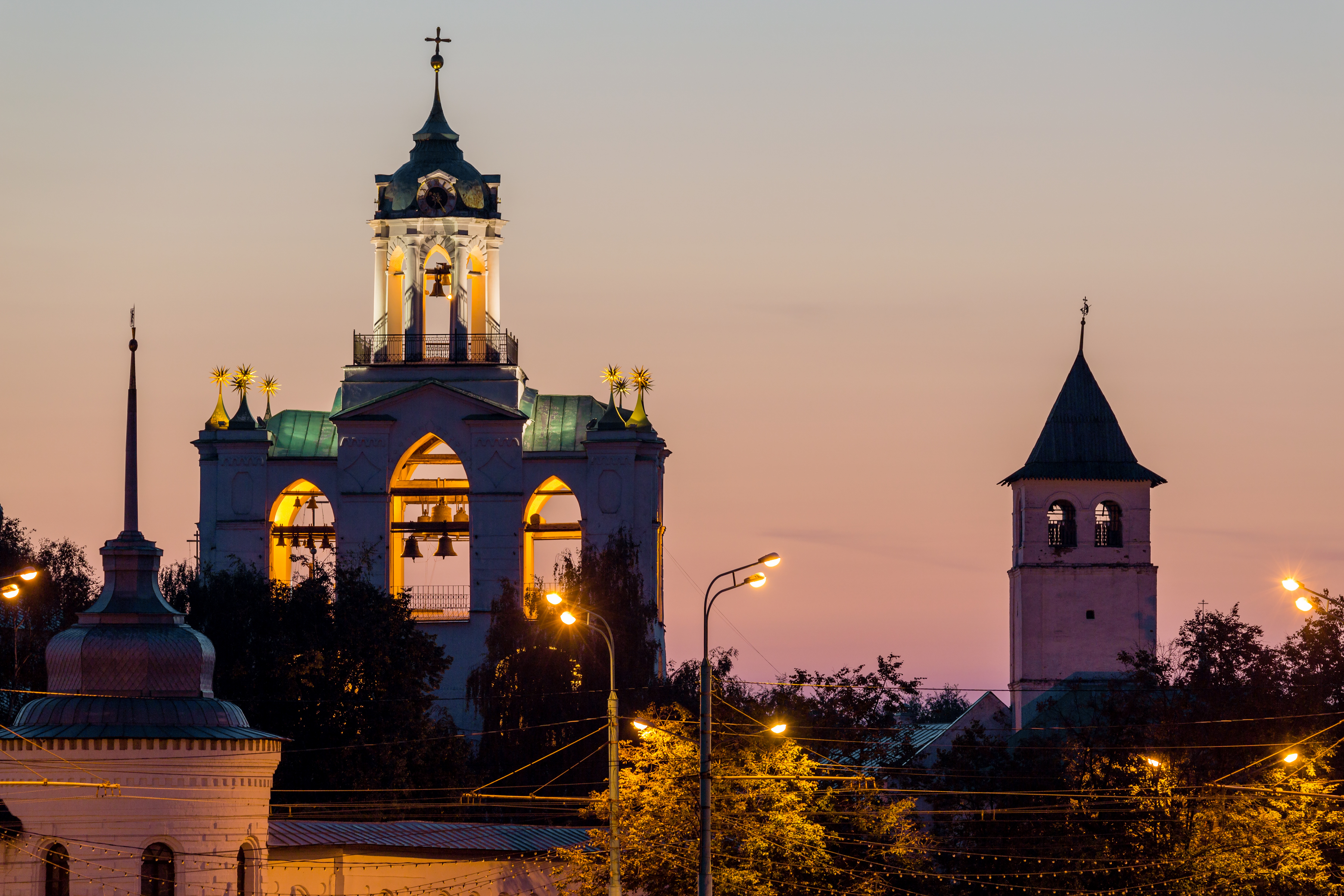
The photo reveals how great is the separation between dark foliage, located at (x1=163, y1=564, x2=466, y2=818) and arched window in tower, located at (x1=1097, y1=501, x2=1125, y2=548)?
34294mm

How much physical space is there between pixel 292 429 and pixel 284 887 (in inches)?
1437

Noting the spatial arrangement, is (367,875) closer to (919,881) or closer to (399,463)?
(919,881)

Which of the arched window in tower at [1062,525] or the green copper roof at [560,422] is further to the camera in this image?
the arched window in tower at [1062,525]

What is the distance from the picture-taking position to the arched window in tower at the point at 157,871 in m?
49.9

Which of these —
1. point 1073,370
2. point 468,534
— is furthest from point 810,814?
point 1073,370

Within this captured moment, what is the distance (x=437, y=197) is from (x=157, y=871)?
38.4m

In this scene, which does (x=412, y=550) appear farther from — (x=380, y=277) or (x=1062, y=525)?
(x=1062, y=525)

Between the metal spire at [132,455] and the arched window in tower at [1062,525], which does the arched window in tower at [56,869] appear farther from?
the arched window in tower at [1062,525]

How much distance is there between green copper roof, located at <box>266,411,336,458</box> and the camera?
286ft

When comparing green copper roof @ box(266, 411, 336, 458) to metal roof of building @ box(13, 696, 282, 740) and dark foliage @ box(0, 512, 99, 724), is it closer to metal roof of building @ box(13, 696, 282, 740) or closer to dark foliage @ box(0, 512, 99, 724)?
dark foliage @ box(0, 512, 99, 724)

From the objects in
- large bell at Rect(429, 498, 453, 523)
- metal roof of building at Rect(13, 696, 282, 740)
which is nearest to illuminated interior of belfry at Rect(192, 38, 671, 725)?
large bell at Rect(429, 498, 453, 523)

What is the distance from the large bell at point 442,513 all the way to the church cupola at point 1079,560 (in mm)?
24620

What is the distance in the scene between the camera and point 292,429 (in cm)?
8838

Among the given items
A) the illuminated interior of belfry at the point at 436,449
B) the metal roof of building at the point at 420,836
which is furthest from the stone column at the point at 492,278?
the metal roof of building at the point at 420,836
